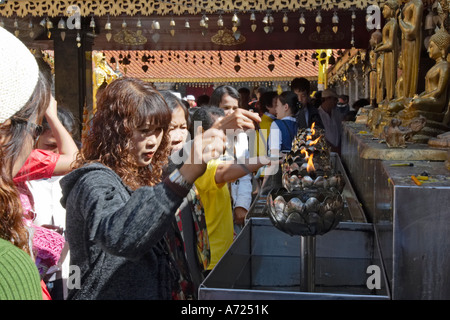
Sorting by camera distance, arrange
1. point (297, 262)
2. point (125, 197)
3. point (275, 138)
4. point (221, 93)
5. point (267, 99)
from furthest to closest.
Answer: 1. point (267, 99)
2. point (275, 138)
3. point (221, 93)
4. point (297, 262)
5. point (125, 197)

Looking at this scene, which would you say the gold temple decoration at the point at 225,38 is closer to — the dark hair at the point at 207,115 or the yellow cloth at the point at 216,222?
the dark hair at the point at 207,115

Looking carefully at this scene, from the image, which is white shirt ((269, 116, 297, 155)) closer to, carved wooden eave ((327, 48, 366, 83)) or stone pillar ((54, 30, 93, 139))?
stone pillar ((54, 30, 93, 139))

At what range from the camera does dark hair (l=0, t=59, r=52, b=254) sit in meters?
0.98

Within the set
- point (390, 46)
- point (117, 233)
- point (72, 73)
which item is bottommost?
point (117, 233)

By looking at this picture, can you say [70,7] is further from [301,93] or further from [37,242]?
[37,242]

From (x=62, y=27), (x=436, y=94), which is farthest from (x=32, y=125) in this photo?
(x=62, y=27)

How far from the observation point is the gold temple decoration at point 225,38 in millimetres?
8269

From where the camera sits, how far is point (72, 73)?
7.31 m

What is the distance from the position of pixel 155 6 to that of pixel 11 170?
500cm

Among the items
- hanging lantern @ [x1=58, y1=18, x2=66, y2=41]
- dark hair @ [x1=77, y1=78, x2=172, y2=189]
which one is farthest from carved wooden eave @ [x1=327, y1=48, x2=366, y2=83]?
dark hair @ [x1=77, y1=78, x2=172, y2=189]

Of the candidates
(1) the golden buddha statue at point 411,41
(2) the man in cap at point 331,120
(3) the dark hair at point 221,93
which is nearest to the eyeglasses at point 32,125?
(3) the dark hair at point 221,93

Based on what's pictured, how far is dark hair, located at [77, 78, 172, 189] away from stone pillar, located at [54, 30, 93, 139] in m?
5.87

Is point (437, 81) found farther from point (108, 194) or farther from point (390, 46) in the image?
point (108, 194)

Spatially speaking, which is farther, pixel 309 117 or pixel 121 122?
pixel 309 117
